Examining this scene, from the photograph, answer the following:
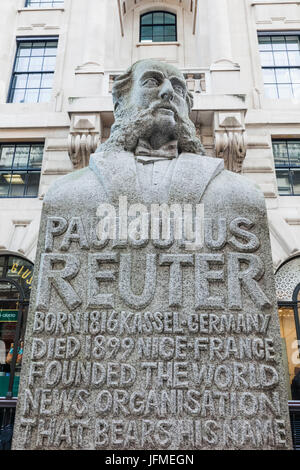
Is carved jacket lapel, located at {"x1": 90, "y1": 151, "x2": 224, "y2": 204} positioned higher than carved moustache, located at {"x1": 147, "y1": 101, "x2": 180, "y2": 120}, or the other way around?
carved moustache, located at {"x1": 147, "y1": 101, "x2": 180, "y2": 120}

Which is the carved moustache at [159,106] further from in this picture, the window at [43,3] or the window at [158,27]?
the window at [43,3]

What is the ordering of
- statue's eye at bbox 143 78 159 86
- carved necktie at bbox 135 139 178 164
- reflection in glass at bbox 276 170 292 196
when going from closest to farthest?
carved necktie at bbox 135 139 178 164, statue's eye at bbox 143 78 159 86, reflection in glass at bbox 276 170 292 196

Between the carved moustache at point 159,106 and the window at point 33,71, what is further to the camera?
the window at point 33,71

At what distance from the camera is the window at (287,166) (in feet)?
32.4

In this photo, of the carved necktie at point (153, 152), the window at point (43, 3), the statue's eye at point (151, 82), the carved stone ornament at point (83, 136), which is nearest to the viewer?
the carved necktie at point (153, 152)

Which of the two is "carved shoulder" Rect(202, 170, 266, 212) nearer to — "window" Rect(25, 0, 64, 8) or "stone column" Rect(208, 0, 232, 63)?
"stone column" Rect(208, 0, 232, 63)

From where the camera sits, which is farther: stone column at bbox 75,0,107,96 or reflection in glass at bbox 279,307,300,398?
stone column at bbox 75,0,107,96

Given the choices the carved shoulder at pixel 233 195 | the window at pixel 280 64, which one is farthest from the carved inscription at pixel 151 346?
the window at pixel 280 64

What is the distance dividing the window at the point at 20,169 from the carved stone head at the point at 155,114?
7.19 meters

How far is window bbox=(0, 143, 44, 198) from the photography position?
10.2m

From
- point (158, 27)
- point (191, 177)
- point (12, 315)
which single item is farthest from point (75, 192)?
point (158, 27)

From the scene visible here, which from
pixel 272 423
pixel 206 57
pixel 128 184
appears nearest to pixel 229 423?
pixel 272 423

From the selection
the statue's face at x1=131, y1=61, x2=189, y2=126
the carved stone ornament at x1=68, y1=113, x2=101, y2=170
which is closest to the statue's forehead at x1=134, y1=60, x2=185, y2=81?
the statue's face at x1=131, y1=61, x2=189, y2=126

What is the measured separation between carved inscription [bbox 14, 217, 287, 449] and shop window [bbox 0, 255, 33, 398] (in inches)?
261
